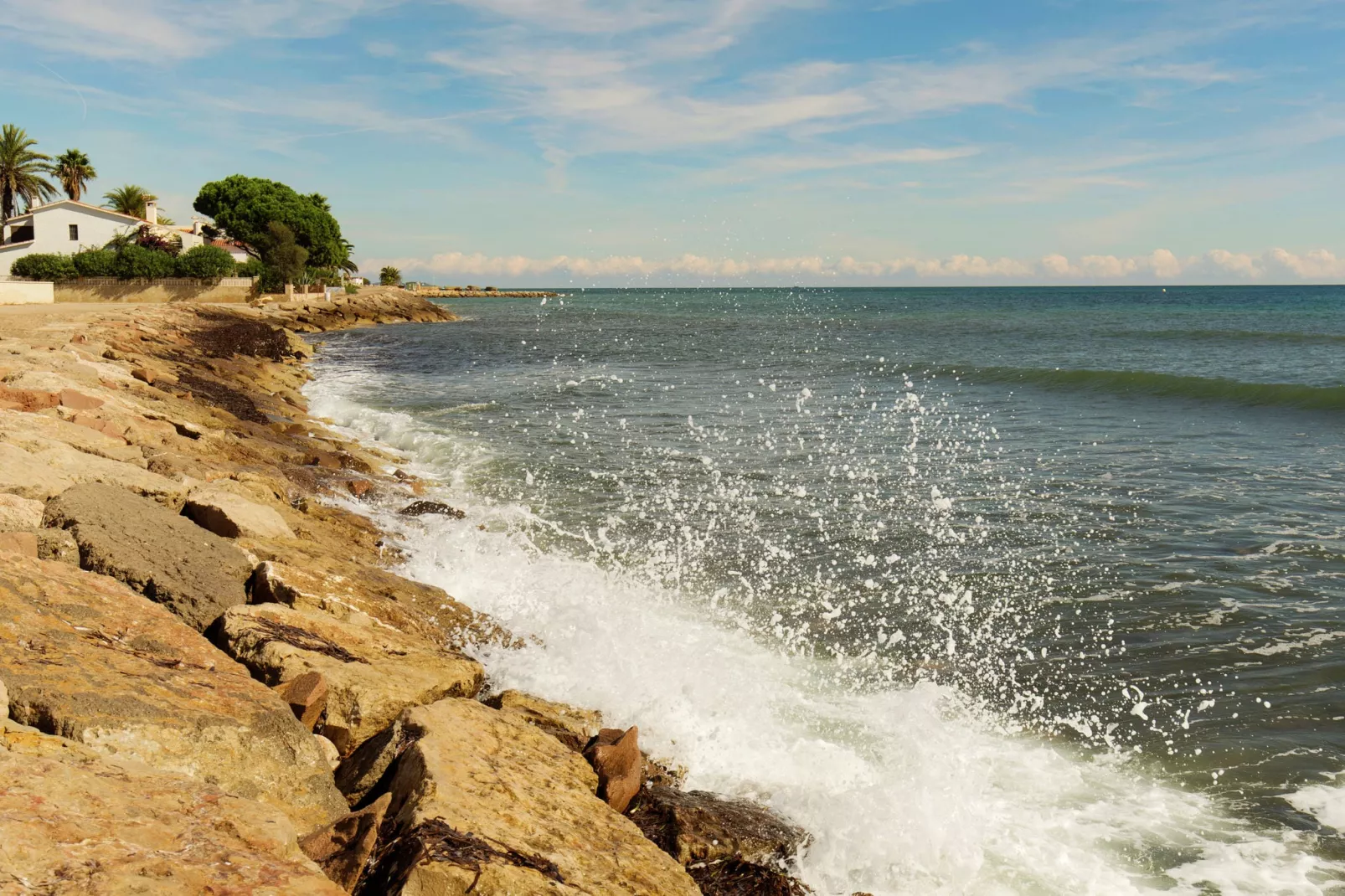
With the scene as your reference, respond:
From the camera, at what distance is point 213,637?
5.86 meters

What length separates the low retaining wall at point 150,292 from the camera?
57.7 m

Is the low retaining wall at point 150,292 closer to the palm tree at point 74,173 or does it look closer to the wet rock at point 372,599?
the palm tree at point 74,173

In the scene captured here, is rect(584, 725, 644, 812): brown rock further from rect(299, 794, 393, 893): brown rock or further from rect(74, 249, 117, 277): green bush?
rect(74, 249, 117, 277): green bush

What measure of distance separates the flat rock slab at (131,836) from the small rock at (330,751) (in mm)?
1083

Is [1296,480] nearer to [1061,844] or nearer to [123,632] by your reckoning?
[1061,844]

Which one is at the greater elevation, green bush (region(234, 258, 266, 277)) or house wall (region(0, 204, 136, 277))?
house wall (region(0, 204, 136, 277))

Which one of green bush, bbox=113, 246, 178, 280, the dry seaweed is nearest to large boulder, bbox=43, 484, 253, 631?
the dry seaweed

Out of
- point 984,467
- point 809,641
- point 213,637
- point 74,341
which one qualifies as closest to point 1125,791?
point 809,641

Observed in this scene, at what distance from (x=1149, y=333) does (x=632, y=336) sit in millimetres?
33348

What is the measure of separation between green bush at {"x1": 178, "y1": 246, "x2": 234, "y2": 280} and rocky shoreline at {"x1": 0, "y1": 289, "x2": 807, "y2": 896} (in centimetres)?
6040

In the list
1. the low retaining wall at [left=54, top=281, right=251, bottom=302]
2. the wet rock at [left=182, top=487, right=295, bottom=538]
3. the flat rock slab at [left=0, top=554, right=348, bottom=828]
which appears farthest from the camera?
the low retaining wall at [left=54, top=281, right=251, bottom=302]

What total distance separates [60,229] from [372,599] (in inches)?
2835

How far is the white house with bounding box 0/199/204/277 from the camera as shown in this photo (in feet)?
209

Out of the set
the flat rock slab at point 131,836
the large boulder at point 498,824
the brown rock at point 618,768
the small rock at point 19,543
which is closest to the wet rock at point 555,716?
the brown rock at point 618,768
